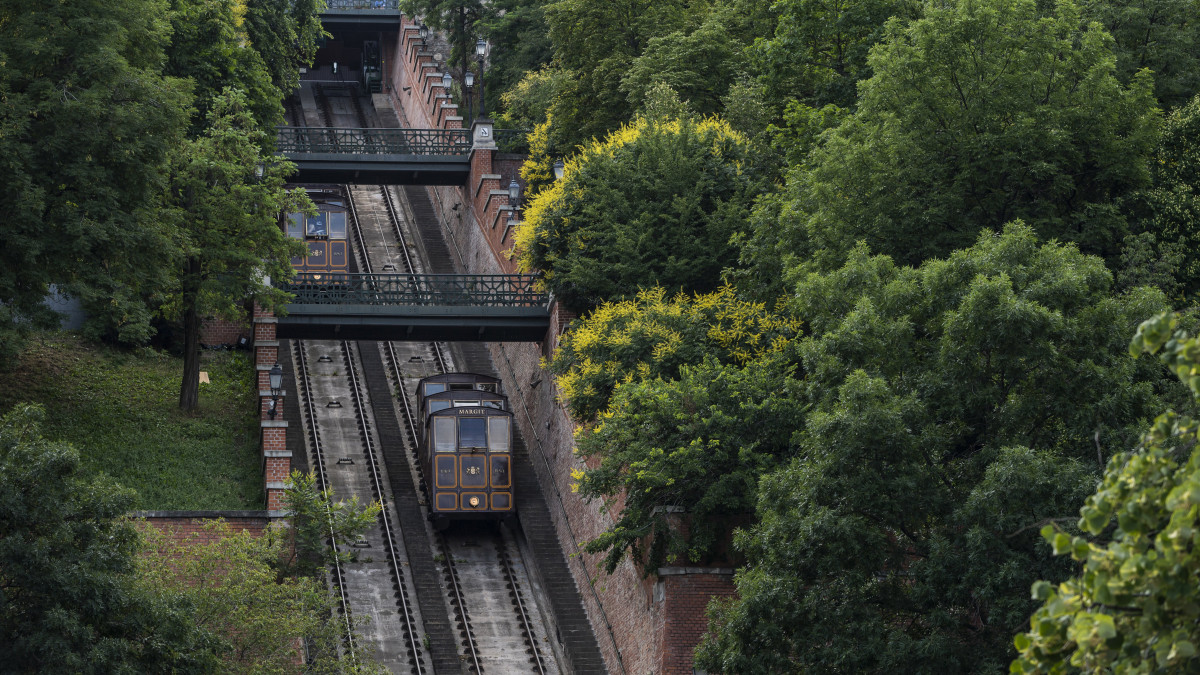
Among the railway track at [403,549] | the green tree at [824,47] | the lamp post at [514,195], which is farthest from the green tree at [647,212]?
the lamp post at [514,195]

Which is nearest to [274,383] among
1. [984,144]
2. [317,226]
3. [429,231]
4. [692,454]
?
[692,454]

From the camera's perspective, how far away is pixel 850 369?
1021 inches

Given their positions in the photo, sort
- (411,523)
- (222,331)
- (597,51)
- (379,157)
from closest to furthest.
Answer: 1. (411,523)
2. (222,331)
3. (597,51)
4. (379,157)

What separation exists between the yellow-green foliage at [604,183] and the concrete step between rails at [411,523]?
605 cm

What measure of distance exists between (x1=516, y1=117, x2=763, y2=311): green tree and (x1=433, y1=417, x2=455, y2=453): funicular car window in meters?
3.89

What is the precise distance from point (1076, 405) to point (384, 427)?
24.1 metres

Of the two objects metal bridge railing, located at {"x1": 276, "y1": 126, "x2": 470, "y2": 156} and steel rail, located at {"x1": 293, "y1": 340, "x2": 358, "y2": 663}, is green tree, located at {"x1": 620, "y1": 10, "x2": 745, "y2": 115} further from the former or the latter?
steel rail, located at {"x1": 293, "y1": 340, "x2": 358, "y2": 663}

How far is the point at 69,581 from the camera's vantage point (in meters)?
22.3

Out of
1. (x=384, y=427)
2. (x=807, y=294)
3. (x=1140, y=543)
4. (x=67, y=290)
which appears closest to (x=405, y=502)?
(x=384, y=427)

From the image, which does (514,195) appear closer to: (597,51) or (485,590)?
(597,51)

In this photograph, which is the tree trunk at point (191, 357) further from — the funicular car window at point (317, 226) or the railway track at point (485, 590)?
the funicular car window at point (317, 226)

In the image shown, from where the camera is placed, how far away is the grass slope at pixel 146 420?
3534cm

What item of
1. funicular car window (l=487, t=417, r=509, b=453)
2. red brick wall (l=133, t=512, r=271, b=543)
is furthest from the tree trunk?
funicular car window (l=487, t=417, r=509, b=453)

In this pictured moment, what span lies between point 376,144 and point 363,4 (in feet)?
70.5
